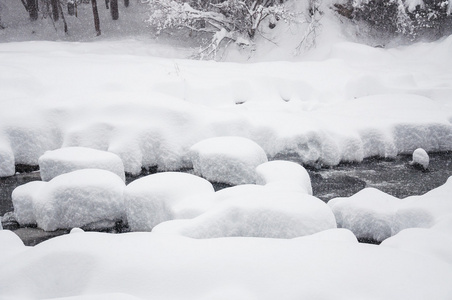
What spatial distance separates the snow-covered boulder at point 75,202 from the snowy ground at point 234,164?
0.02 meters

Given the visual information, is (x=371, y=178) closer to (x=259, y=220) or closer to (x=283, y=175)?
(x=283, y=175)

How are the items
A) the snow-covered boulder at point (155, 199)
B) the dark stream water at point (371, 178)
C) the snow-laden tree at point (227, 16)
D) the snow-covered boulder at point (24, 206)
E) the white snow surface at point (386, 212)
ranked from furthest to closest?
the snow-laden tree at point (227, 16), the dark stream water at point (371, 178), the snow-covered boulder at point (24, 206), the snow-covered boulder at point (155, 199), the white snow surface at point (386, 212)

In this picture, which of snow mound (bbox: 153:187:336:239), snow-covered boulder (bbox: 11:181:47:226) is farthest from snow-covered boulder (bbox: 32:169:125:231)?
snow mound (bbox: 153:187:336:239)

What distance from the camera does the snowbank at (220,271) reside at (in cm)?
245

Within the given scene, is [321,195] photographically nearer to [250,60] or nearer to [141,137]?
[141,137]

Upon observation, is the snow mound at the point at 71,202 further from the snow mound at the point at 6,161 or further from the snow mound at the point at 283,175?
the snow mound at the point at 283,175

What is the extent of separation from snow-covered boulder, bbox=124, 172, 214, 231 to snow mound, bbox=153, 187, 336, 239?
0.66 m

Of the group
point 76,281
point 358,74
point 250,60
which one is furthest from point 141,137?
point 250,60

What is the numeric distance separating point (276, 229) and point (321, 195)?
89.1 inches

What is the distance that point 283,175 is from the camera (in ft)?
18.4

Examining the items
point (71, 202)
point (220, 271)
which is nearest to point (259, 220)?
point (220, 271)

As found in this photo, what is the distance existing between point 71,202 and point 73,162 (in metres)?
1.08

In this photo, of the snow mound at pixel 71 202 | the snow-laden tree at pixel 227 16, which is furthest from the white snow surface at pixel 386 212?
the snow-laden tree at pixel 227 16

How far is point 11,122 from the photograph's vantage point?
702 centimetres
